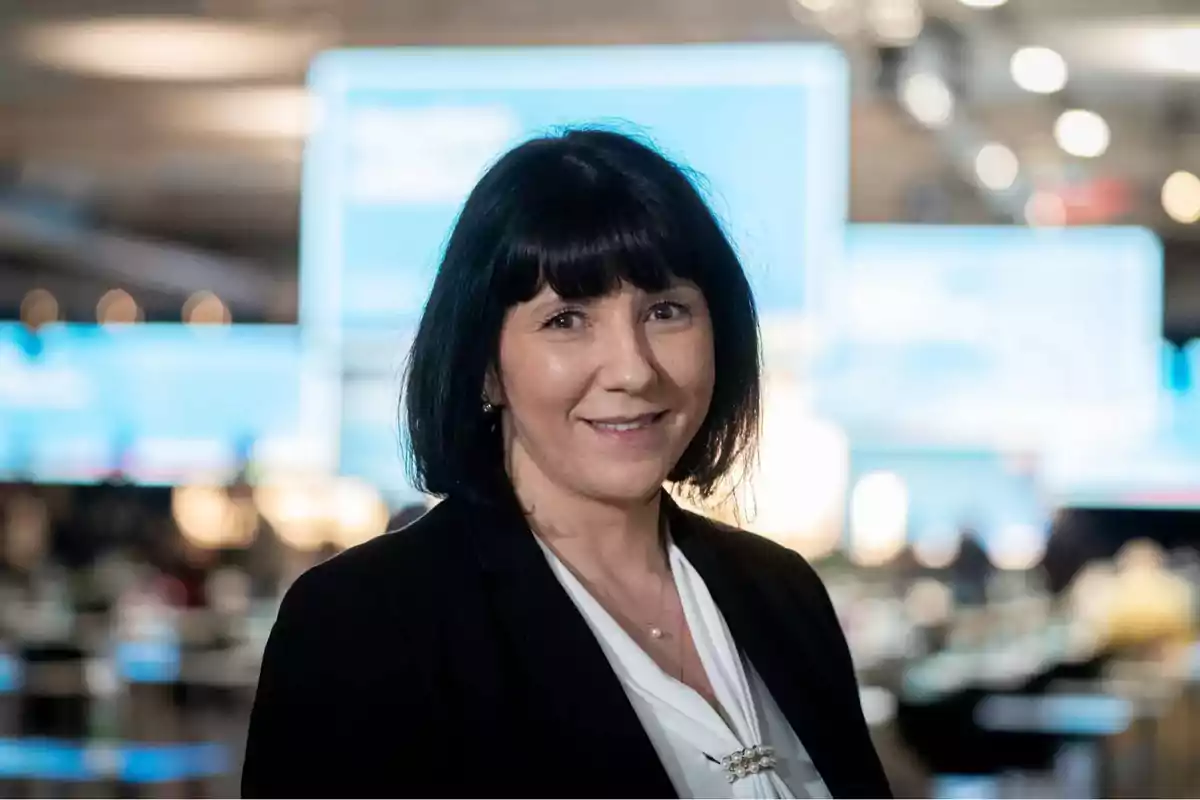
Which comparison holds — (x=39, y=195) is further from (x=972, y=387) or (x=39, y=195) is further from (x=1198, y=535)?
(x=1198, y=535)

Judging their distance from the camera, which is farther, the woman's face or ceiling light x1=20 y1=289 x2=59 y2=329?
ceiling light x1=20 y1=289 x2=59 y2=329

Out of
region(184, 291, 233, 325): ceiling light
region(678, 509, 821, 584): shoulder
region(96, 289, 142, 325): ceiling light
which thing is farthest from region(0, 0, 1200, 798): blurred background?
region(678, 509, 821, 584): shoulder

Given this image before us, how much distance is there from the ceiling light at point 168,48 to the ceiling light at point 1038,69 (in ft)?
8.18

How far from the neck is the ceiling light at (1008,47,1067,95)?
488 cm

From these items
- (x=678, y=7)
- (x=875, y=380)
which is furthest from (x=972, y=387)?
(x=678, y=7)

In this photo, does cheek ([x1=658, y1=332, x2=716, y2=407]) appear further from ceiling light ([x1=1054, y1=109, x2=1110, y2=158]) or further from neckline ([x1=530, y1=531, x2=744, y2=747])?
ceiling light ([x1=1054, y1=109, x2=1110, y2=158])

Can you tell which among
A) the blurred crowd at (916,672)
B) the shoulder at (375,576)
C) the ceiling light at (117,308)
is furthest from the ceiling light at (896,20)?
the ceiling light at (117,308)

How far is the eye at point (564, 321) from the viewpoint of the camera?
110 cm

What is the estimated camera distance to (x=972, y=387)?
5.98 metres

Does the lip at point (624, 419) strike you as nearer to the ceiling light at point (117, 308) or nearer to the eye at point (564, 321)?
the eye at point (564, 321)

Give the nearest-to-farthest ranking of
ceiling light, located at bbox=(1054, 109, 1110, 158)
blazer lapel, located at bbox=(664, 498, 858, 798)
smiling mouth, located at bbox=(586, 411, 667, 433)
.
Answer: smiling mouth, located at bbox=(586, 411, 667, 433) < blazer lapel, located at bbox=(664, 498, 858, 798) < ceiling light, located at bbox=(1054, 109, 1110, 158)

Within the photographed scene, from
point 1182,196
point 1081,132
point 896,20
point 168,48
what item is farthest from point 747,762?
point 1182,196

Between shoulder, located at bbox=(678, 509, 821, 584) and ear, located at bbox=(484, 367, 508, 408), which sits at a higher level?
ear, located at bbox=(484, 367, 508, 408)

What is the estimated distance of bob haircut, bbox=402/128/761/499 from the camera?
3.58 ft
